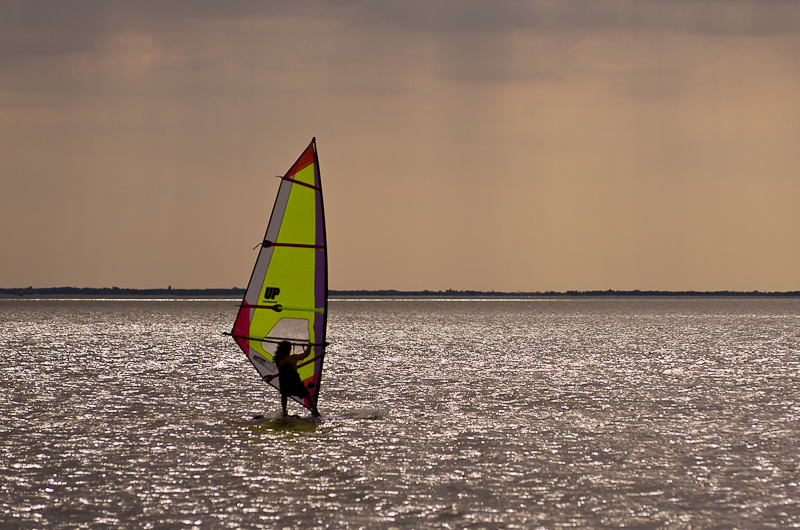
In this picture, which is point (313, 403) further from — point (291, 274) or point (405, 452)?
point (405, 452)

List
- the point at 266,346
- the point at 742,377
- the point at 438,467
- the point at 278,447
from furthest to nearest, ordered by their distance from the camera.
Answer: the point at 742,377, the point at 266,346, the point at 278,447, the point at 438,467

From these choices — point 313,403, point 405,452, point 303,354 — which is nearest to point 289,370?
point 303,354

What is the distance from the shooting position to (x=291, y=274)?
A: 22.7 m

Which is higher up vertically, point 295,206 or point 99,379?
point 295,206

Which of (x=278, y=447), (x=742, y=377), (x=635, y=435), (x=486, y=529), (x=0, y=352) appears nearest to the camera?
(x=486, y=529)

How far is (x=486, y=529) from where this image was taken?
41.7 ft

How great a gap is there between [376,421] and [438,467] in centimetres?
714

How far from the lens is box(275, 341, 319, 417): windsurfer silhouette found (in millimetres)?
22969

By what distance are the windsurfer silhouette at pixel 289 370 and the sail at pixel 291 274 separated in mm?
229

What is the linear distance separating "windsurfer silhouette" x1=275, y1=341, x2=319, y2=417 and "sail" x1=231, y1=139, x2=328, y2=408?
9.0 inches

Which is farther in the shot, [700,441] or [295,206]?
Answer: [295,206]

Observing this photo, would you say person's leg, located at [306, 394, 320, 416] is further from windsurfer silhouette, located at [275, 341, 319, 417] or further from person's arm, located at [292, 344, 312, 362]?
person's arm, located at [292, 344, 312, 362]

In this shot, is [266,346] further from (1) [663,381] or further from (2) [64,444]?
(1) [663,381]

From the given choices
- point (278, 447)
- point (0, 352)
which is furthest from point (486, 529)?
point (0, 352)
